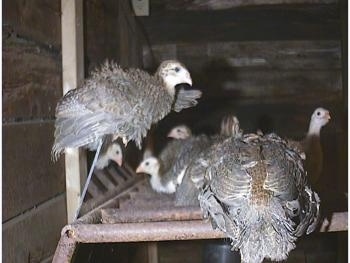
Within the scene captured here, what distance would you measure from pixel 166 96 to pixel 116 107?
284mm

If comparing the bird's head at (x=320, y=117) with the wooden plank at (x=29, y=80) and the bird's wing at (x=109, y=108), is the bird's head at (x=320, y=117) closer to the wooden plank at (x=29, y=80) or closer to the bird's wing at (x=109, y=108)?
the bird's wing at (x=109, y=108)

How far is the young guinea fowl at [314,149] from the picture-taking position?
2508mm

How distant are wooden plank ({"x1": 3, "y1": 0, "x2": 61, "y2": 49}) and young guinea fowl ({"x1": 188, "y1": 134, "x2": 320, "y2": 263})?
59cm

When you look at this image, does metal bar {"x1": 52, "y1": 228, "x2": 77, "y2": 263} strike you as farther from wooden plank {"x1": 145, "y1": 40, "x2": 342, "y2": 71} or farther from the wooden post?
wooden plank {"x1": 145, "y1": 40, "x2": 342, "y2": 71}

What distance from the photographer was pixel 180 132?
294 cm

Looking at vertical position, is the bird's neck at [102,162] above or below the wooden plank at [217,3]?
below

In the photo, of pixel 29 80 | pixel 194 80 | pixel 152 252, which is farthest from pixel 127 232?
pixel 194 80

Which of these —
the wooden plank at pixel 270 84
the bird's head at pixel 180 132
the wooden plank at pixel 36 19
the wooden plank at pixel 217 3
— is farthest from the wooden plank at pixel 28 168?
the wooden plank at pixel 270 84

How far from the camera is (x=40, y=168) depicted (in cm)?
145

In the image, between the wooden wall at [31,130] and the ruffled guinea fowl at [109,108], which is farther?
the ruffled guinea fowl at [109,108]

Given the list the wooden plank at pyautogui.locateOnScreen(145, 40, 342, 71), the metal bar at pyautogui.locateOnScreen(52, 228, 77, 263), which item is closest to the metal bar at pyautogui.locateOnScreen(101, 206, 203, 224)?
the metal bar at pyautogui.locateOnScreen(52, 228, 77, 263)

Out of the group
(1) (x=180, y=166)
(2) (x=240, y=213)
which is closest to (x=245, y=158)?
(2) (x=240, y=213)

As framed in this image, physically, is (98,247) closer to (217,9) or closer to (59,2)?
(59,2)

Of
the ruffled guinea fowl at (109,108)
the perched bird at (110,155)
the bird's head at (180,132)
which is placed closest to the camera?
the ruffled guinea fowl at (109,108)
